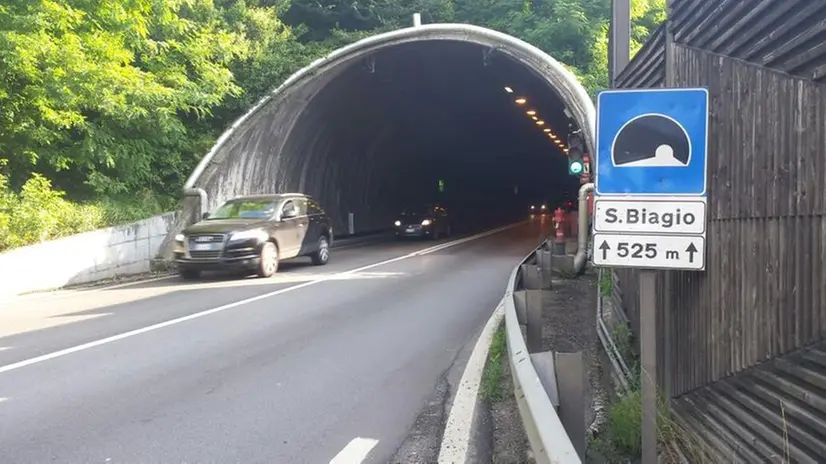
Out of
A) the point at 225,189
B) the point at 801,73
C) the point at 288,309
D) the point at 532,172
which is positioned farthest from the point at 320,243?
the point at 532,172

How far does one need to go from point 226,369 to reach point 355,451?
259cm

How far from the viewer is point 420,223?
28.4 m

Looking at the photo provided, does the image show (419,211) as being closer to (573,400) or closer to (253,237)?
(253,237)

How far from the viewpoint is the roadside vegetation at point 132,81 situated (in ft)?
44.5

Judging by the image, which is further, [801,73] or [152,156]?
[152,156]

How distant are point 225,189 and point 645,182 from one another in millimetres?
17112

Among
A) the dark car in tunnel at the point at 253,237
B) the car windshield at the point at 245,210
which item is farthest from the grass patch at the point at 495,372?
the car windshield at the point at 245,210

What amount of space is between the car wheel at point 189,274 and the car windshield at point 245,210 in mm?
1482

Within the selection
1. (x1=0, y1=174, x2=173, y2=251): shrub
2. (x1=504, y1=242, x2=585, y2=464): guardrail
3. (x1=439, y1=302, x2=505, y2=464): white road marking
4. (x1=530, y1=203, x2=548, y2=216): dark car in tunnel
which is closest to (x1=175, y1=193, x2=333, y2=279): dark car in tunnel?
(x1=0, y1=174, x2=173, y2=251): shrub

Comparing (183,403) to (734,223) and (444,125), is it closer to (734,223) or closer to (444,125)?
(734,223)

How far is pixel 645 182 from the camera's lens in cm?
374

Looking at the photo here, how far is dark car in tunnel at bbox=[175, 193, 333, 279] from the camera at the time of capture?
13906mm

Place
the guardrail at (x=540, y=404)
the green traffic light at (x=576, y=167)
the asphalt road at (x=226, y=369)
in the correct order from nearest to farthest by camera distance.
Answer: the guardrail at (x=540, y=404) → the asphalt road at (x=226, y=369) → the green traffic light at (x=576, y=167)

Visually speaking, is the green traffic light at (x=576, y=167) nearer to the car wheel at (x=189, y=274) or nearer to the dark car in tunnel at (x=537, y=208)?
the car wheel at (x=189, y=274)
